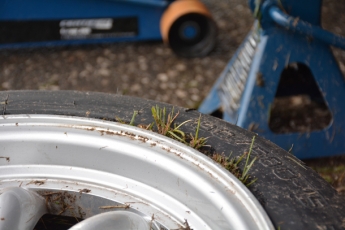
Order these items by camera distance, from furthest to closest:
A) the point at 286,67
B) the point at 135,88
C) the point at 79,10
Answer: the point at 79,10 < the point at 135,88 < the point at 286,67

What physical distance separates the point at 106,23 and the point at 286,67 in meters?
1.60

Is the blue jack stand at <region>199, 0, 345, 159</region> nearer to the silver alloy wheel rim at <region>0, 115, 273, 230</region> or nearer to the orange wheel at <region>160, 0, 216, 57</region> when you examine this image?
the orange wheel at <region>160, 0, 216, 57</region>

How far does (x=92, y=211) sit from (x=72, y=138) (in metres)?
0.19

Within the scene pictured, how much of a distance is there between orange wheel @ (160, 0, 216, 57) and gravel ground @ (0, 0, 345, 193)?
0.28 ft

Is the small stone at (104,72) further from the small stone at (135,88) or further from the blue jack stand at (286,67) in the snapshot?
the blue jack stand at (286,67)

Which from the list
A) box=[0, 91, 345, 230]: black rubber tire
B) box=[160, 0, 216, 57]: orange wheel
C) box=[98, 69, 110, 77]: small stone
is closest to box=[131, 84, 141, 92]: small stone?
box=[98, 69, 110, 77]: small stone

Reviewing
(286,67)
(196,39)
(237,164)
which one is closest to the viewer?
(237,164)

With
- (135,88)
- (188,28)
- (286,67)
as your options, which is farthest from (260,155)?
(188,28)

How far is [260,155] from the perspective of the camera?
103 centimetres

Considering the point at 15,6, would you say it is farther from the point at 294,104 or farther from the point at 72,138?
the point at 72,138

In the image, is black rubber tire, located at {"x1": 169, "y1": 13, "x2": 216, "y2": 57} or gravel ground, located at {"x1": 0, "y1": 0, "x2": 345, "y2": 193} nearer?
gravel ground, located at {"x1": 0, "y1": 0, "x2": 345, "y2": 193}

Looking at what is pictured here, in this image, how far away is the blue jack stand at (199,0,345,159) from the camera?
2014mm

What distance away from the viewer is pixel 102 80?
10.1 ft

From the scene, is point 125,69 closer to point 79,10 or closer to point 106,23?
point 106,23
